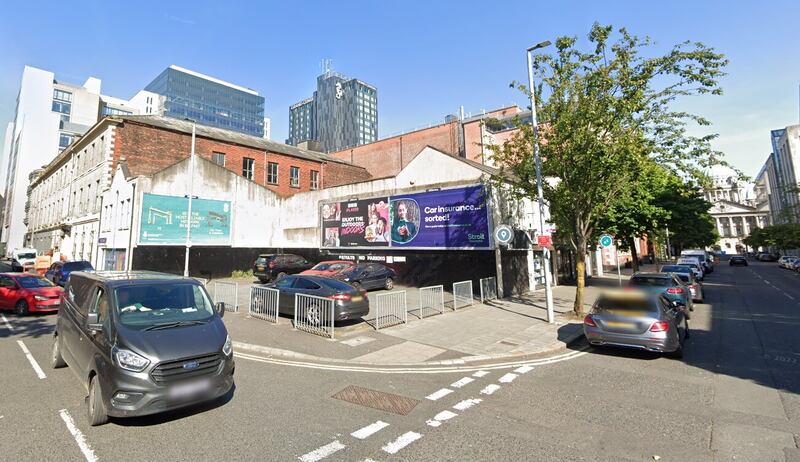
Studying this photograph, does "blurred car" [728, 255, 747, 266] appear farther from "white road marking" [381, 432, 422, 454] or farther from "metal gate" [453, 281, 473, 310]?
"white road marking" [381, 432, 422, 454]

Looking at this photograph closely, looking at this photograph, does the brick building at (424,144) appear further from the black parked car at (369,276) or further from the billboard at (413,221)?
the black parked car at (369,276)

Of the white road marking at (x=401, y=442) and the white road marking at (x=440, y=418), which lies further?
the white road marking at (x=440, y=418)

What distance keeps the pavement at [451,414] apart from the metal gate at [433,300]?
212 inches

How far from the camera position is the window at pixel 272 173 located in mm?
37969

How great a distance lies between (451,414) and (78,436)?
4.70 meters

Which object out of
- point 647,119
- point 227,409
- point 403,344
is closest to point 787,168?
point 647,119

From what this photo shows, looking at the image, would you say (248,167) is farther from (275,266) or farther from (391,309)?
(391,309)

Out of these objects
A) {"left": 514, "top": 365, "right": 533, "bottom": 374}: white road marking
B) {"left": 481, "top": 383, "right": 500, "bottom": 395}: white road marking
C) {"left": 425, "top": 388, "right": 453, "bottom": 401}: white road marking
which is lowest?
{"left": 514, "top": 365, "right": 533, "bottom": 374}: white road marking

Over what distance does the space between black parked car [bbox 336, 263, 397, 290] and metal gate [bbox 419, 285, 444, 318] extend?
5095mm

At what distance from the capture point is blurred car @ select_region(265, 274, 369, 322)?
10570 millimetres

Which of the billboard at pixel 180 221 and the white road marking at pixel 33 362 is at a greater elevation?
the billboard at pixel 180 221

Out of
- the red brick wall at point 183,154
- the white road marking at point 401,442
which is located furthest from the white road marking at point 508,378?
the red brick wall at point 183,154

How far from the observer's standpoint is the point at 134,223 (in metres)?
23.6

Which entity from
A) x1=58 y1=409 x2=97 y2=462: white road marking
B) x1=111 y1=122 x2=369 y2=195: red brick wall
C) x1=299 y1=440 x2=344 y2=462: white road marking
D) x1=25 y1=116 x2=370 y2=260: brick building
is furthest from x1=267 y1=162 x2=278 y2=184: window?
x1=299 y1=440 x2=344 y2=462: white road marking
